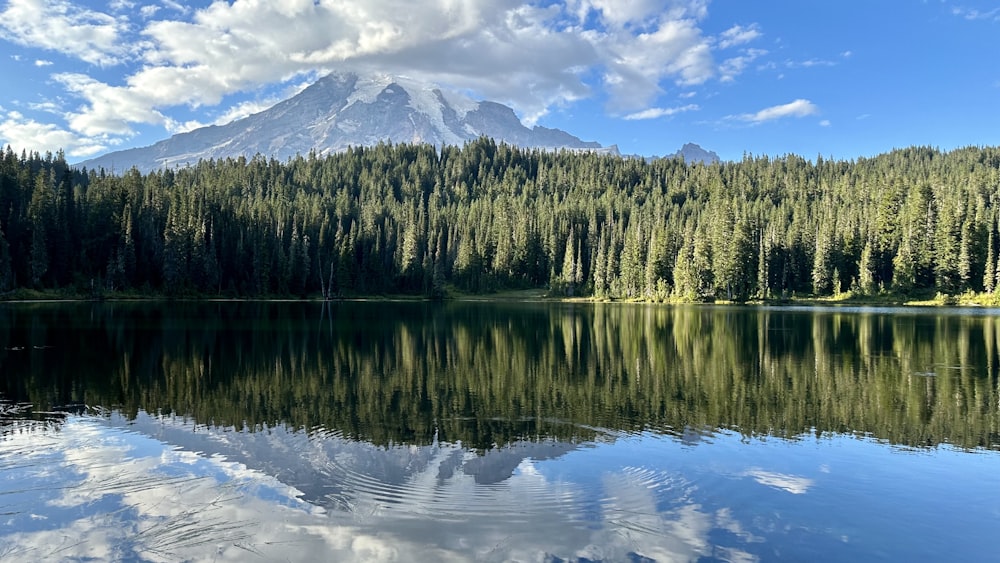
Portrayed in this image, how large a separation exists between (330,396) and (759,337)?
38.6 metres

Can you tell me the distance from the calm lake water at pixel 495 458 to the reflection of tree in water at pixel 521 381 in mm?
187

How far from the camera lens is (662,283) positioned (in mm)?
144125

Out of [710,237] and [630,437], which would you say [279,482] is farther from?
[710,237]

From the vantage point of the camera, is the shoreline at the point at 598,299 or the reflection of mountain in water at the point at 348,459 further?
the shoreline at the point at 598,299

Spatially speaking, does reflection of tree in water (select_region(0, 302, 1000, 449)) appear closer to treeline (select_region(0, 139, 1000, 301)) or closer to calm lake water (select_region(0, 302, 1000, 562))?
calm lake water (select_region(0, 302, 1000, 562))

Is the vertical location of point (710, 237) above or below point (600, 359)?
above

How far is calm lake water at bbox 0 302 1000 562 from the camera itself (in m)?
12.2

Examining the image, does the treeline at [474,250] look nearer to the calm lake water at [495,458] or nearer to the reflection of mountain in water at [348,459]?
the calm lake water at [495,458]

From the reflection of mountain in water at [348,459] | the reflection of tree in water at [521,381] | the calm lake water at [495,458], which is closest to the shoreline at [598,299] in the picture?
the reflection of tree in water at [521,381]

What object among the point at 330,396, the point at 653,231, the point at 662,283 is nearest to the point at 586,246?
the point at 653,231

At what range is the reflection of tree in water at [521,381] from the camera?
22031 mm

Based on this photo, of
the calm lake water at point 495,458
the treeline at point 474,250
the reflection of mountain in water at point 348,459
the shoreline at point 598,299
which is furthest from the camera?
the treeline at point 474,250

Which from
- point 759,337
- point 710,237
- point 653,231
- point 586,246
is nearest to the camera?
point 759,337

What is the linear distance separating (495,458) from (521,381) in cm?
1251
